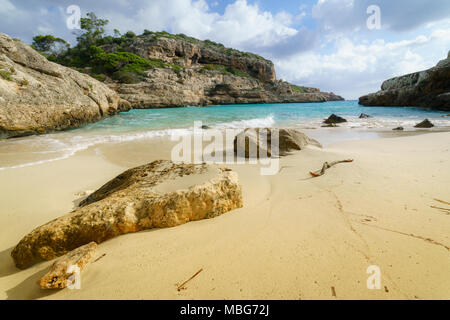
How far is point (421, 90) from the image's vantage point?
26906 mm

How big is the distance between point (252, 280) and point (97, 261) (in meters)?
1.16

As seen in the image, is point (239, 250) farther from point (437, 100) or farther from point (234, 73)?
point (234, 73)

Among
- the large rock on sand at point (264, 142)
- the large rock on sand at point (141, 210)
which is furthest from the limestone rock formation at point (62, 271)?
the large rock on sand at point (264, 142)

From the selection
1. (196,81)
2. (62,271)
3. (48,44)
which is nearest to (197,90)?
(196,81)

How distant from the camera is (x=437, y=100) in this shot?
22.1 m

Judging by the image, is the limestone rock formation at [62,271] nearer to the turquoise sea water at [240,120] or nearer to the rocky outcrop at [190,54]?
the turquoise sea water at [240,120]

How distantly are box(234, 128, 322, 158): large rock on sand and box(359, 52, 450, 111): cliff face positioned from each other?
2747cm

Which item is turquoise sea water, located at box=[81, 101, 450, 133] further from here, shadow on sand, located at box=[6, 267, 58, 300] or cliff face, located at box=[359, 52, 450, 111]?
shadow on sand, located at box=[6, 267, 58, 300]

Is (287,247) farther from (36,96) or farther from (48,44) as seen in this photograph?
(48,44)

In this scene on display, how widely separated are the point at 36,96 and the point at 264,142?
34.5 ft

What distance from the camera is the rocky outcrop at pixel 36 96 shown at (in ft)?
25.1

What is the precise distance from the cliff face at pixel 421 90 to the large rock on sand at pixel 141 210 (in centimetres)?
3090
